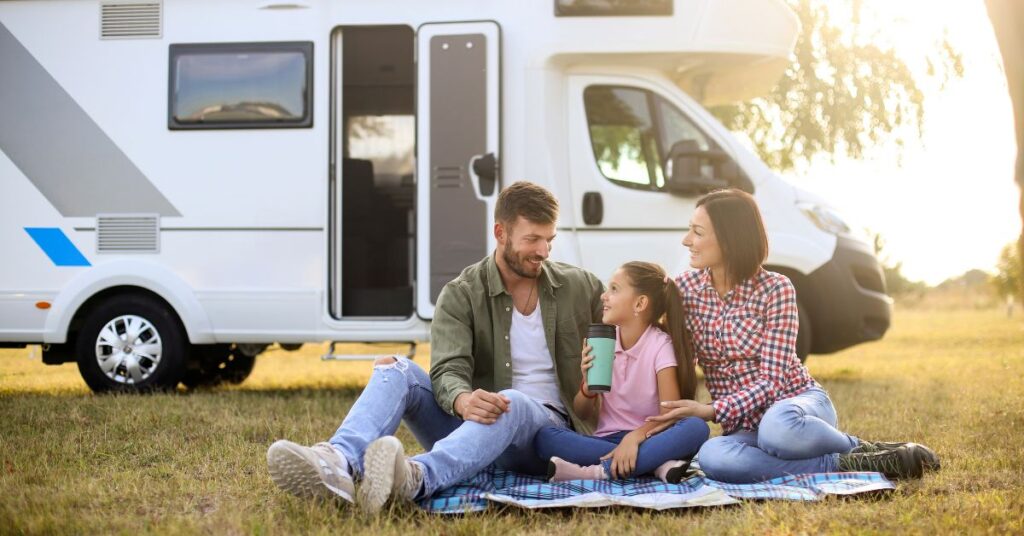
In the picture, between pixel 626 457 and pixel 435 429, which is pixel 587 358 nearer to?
pixel 626 457

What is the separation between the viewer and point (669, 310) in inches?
159

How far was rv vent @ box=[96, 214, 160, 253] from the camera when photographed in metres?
7.12

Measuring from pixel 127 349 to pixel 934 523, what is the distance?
533cm

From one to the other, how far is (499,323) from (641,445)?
0.66m

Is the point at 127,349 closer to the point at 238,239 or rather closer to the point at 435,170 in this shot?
the point at 238,239

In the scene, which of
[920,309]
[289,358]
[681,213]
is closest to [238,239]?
[681,213]

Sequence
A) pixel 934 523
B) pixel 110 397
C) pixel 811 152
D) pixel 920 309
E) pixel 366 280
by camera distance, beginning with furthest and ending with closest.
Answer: pixel 920 309, pixel 811 152, pixel 366 280, pixel 110 397, pixel 934 523

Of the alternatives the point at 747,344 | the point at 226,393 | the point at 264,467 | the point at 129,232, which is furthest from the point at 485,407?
the point at 226,393

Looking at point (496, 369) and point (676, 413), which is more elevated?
point (496, 369)

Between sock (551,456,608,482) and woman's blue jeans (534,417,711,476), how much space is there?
0.03 metres

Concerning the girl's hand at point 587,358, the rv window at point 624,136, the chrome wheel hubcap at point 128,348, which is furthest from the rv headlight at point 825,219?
the chrome wheel hubcap at point 128,348

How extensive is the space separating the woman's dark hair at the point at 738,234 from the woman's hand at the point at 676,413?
52 cm

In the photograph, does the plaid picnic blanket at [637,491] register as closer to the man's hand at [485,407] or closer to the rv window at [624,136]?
the man's hand at [485,407]

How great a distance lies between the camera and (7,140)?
7266 millimetres
